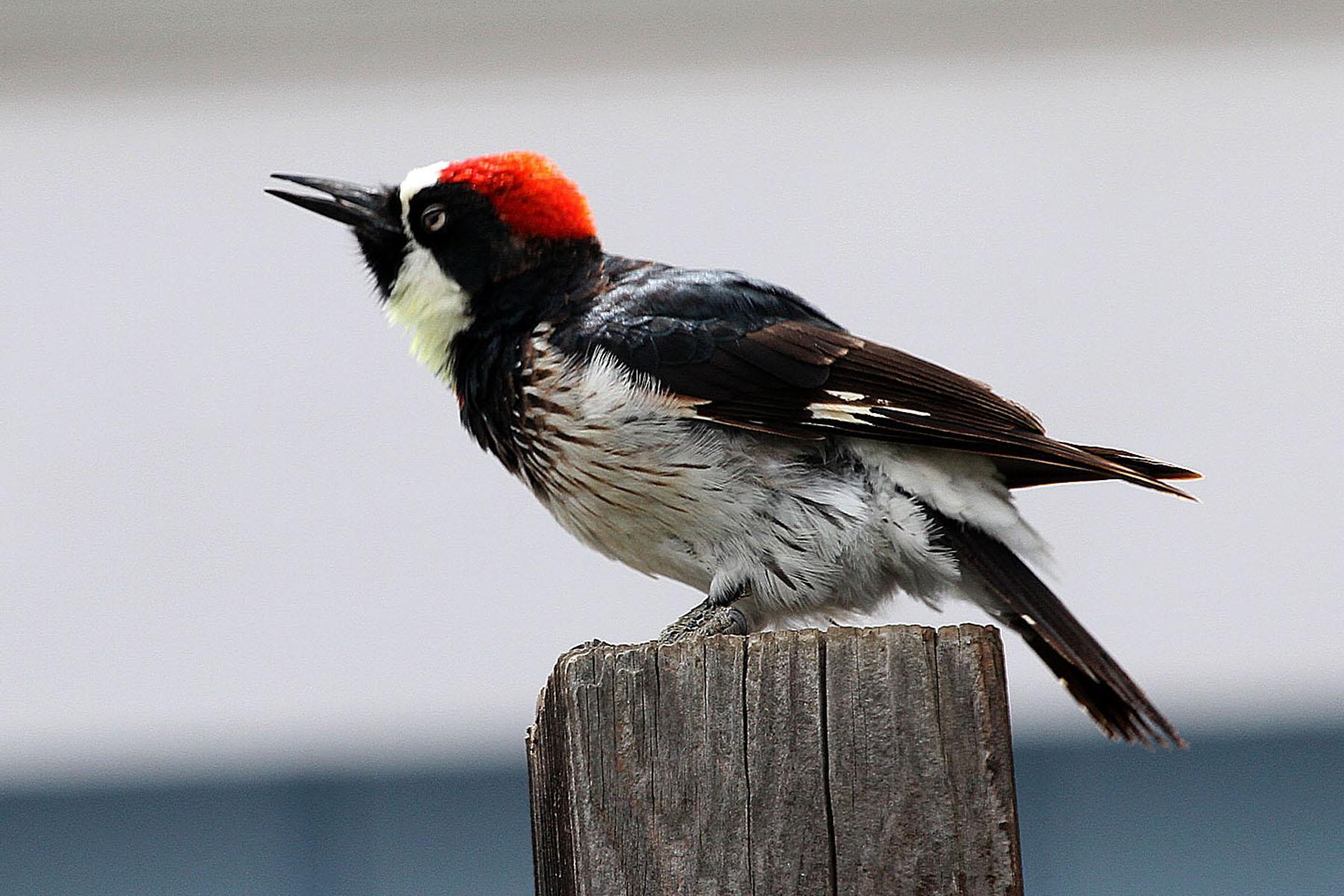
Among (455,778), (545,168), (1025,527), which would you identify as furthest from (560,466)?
(455,778)

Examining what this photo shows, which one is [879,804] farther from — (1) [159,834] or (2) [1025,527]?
(1) [159,834]

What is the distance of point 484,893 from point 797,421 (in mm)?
3305

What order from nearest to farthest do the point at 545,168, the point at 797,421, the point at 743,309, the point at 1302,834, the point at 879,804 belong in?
1. the point at 879,804
2. the point at 797,421
3. the point at 743,309
4. the point at 545,168
5. the point at 1302,834

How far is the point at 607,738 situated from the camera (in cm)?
182

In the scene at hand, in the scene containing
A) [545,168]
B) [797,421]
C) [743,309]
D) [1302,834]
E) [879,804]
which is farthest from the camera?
[1302,834]

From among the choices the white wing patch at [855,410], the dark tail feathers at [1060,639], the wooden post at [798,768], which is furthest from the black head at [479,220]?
the wooden post at [798,768]

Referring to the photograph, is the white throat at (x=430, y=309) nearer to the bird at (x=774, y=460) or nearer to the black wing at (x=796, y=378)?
the bird at (x=774, y=460)

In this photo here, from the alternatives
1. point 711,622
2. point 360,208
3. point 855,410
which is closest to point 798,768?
point 711,622

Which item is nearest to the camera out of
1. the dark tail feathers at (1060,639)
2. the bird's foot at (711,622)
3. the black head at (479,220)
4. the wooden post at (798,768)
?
the wooden post at (798,768)

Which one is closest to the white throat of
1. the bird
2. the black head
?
the black head

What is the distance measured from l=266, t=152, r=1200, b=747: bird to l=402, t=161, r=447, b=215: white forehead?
1.18 ft

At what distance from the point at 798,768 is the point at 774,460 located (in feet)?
3.60

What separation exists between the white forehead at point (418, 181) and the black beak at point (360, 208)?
0.03 metres

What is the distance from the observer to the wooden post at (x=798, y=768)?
173 centimetres
